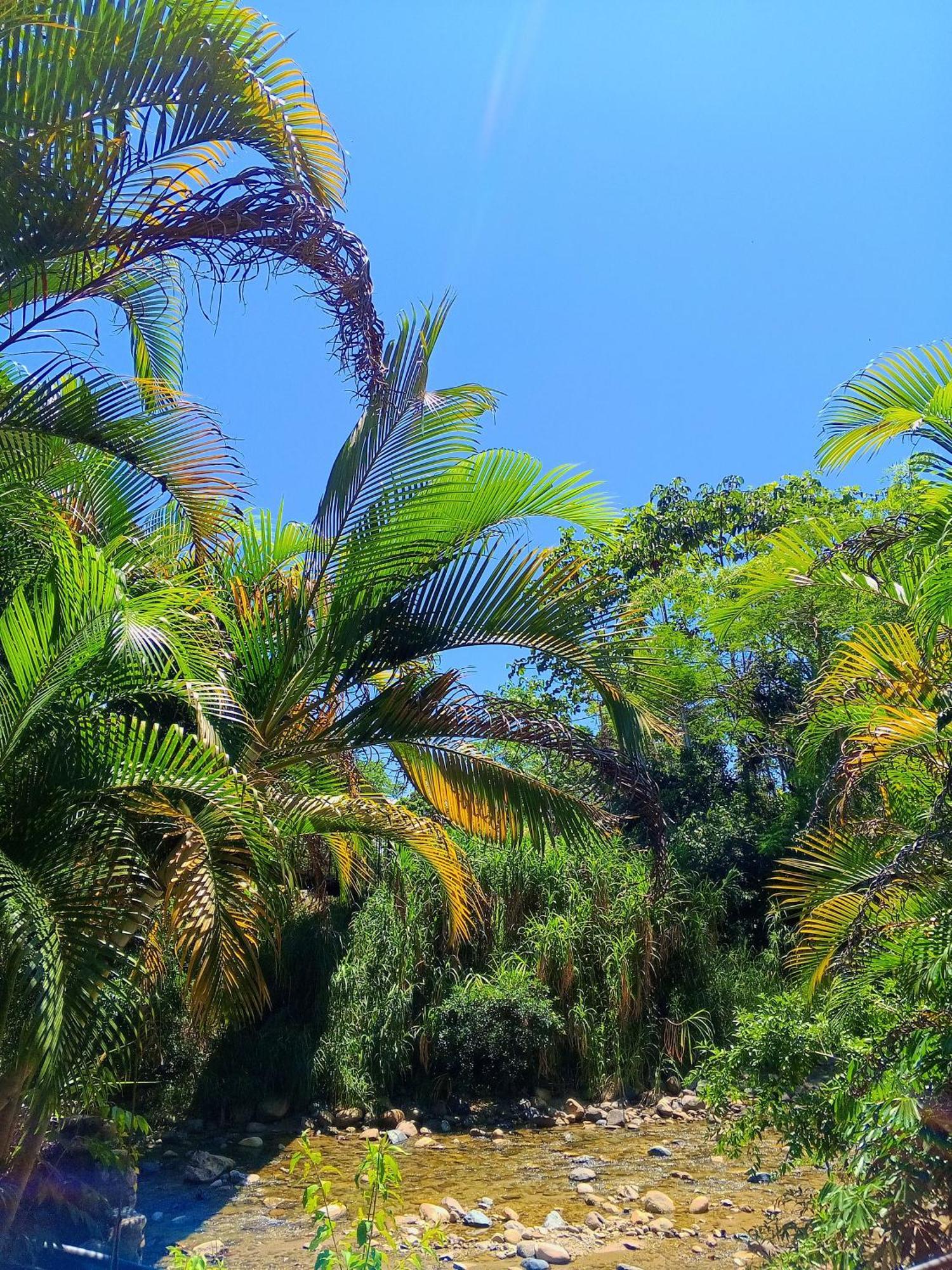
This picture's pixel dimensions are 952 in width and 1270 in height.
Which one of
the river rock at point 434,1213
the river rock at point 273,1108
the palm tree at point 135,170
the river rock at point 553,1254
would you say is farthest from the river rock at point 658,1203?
the palm tree at point 135,170

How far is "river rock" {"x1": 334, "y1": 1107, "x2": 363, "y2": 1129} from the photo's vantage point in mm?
9703

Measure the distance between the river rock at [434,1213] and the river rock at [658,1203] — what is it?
1.45m

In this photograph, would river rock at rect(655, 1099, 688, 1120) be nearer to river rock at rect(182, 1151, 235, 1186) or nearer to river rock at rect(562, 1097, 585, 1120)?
river rock at rect(562, 1097, 585, 1120)

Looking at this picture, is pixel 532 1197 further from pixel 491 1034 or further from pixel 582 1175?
pixel 491 1034

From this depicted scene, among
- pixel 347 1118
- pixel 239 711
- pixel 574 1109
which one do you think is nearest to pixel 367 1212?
pixel 239 711

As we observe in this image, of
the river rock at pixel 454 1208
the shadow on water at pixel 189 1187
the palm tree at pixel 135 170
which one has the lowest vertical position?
the shadow on water at pixel 189 1187

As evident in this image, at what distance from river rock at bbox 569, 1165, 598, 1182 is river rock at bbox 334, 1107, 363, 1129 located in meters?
2.52

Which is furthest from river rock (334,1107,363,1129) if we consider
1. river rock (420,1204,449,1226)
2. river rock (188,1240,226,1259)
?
river rock (188,1240,226,1259)

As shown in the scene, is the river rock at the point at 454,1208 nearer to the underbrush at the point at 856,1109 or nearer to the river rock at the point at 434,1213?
the river rock at the point at 434,1213

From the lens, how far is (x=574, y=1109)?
33.8 ft

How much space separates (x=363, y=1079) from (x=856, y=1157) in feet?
23.5

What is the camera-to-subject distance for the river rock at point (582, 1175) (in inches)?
314

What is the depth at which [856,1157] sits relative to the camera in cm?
378

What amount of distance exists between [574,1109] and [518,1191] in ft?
8.86
